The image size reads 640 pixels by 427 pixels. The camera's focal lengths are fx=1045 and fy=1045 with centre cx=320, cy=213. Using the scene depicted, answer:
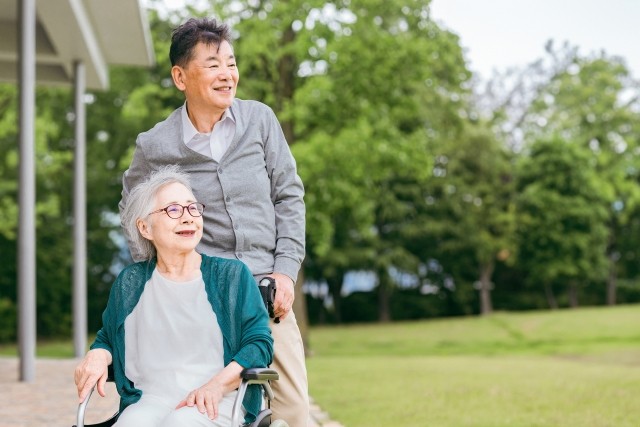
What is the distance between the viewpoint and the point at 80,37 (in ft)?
34.3

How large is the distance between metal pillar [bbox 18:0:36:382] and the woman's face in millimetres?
5442

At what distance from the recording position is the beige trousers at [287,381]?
3.25 m

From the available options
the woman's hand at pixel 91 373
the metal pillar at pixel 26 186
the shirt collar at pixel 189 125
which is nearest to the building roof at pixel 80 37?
the metal pillar at pixel 26 186

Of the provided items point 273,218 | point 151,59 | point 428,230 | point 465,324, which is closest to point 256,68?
point 151,59

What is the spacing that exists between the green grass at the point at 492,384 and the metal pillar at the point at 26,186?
2390 mm

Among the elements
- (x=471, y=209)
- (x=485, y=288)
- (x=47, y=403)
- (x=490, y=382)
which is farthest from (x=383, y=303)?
(x=47, y=403)

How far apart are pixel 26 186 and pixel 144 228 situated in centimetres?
549

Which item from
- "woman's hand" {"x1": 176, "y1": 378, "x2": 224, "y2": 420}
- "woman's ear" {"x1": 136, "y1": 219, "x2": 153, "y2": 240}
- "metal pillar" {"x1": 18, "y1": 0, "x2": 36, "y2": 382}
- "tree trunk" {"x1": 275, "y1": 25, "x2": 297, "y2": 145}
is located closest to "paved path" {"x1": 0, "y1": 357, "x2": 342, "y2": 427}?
"metal pillar" {"x1": 18, "y1": 0, "x2": 36, "y2": 382}

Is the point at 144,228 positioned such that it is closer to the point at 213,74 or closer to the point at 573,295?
the point at 213,74

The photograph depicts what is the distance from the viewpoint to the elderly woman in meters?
2.88

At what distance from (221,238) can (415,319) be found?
28091 mm

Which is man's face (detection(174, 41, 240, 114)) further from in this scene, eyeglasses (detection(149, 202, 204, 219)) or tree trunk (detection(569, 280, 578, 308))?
tree trunk (detection(569, 280, 578, 308))

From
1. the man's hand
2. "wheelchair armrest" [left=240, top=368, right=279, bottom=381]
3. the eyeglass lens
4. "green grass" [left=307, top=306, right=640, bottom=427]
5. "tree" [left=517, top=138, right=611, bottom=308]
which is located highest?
"tree" [left=517, top=138, right=611, bottom=308]

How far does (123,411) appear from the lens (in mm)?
2873
